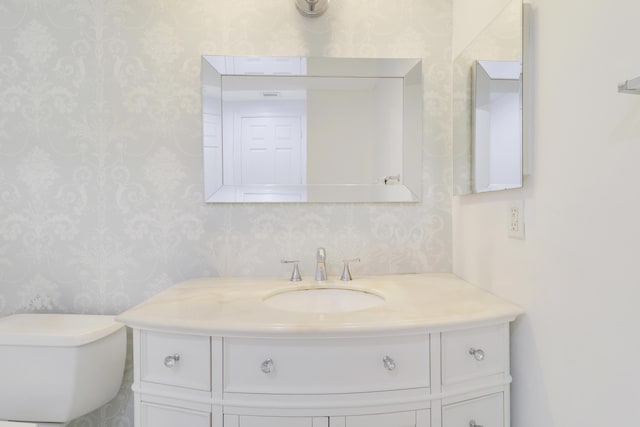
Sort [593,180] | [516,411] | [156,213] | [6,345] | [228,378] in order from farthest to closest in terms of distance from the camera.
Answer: [156,213] < [6,345] < [516,411] < [228,378] < [593,180]

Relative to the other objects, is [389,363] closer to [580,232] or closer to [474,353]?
[474,353]

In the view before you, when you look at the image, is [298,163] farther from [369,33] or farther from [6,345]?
[6,345]

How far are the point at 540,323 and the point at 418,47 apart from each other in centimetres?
117

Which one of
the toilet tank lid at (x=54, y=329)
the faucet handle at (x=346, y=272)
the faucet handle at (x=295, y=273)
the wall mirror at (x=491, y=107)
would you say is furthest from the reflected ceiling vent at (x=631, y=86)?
the toilet tank lid at (x=54, y=329)

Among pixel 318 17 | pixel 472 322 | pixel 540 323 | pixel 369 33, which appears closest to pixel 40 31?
pixel 318 17

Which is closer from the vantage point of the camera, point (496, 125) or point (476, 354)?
point (476, 354)

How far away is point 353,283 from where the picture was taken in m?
1.45

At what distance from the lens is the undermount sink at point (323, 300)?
54.7 inches

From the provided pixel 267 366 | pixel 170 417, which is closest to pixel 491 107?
pixel 267 366

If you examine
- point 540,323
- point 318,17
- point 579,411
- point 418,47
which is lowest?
point 579,411

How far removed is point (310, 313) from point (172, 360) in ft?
1.29

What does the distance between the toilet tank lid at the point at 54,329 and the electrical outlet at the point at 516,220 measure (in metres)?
1.43

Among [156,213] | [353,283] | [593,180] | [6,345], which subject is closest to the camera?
[593,180]

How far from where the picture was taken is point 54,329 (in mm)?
1341
